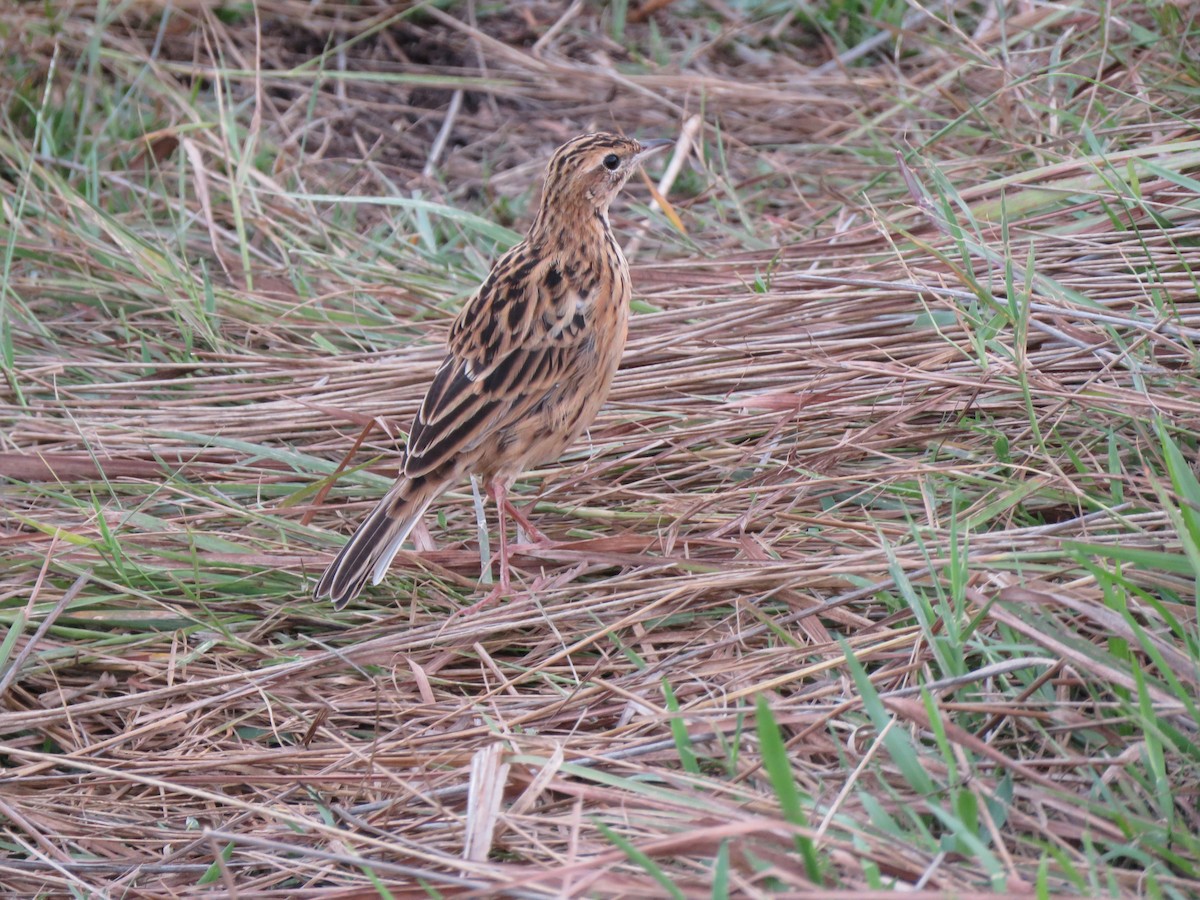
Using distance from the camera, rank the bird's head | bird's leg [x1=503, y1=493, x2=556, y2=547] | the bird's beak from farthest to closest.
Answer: the bird's beak → the bird's head → bird's leg [x1=503, y1=493, x2=556, y2=547]

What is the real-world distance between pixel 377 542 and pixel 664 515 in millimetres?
905

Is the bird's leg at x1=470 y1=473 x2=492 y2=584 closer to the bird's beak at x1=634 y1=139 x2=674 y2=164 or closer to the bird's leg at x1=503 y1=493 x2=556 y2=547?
the bird's leg at x1=503 y1=493 x2=556 y2=547

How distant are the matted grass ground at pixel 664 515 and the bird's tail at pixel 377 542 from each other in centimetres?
18

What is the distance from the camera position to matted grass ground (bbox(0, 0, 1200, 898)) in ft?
9.96

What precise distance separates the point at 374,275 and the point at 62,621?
2.55 m

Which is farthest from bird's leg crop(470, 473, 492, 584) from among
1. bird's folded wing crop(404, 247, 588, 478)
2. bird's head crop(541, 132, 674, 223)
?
bird's head crop(541, 132, 674, 223)

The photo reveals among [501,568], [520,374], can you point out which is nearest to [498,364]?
[520,374]

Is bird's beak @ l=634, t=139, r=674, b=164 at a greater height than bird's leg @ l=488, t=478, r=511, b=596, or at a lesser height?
greater

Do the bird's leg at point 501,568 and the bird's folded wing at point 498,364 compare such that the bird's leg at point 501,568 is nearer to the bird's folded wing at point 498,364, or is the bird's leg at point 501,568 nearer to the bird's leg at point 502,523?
the bird's leg at point 502,523

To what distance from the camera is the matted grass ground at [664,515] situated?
3.04 meters

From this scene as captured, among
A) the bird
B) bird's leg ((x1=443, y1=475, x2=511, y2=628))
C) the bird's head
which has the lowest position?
bird's leg ((x1=443, y1=475, x2=511, y2=628))

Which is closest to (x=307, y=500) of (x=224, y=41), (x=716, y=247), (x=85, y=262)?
(x=85, y=262)

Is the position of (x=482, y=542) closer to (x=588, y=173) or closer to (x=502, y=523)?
Answer: (x=502, y=523)

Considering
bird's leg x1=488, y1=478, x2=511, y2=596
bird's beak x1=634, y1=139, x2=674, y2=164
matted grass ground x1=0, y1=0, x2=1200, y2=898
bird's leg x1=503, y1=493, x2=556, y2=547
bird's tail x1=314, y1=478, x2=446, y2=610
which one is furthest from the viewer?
bird's beak x1=634, y1=139, x2=674, y2=164
